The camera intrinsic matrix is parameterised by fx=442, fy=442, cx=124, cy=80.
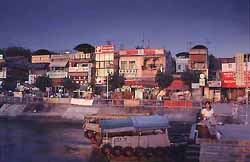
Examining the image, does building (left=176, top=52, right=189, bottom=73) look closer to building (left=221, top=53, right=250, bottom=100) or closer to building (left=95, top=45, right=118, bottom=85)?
building (left=221, top=53, right=250, bottom=100)

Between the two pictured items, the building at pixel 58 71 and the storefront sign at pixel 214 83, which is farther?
the building at pixel 58 71

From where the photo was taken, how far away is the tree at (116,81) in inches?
2298

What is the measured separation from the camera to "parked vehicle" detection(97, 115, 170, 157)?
19641 millimetres

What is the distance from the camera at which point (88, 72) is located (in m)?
62.0

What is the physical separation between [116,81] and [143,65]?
15.7ft

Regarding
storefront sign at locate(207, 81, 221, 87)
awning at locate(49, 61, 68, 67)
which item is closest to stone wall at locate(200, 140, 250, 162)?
storefront sign at locate(207, 81, 221, 87)

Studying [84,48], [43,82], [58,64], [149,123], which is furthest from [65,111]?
[149,123]

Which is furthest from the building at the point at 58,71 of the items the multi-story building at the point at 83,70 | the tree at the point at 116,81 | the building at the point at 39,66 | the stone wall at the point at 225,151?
the stone wall at the point at 225,151

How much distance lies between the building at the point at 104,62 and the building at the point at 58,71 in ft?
16.0

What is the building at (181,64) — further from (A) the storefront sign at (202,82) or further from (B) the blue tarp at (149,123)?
(B) the blue tarp at (149,123)

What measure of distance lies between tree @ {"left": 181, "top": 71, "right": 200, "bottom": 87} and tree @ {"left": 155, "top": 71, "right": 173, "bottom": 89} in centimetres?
189

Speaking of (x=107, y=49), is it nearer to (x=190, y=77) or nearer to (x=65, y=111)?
(x=190, y=77)

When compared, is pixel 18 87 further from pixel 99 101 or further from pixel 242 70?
pixel 242 70

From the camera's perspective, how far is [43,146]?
28.7m
